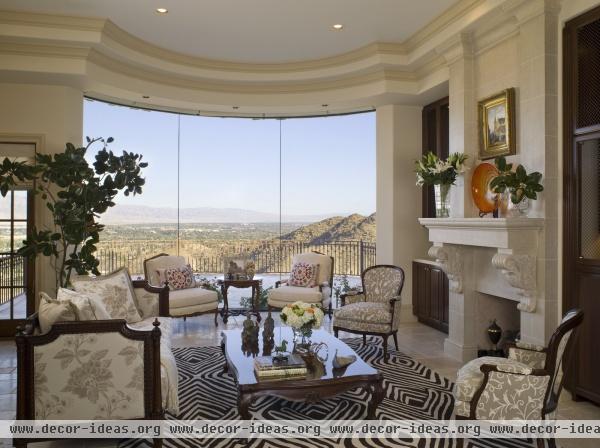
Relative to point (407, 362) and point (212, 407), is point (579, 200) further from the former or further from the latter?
point (212, 407)

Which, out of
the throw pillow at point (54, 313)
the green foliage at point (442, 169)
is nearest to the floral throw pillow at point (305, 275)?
the green foliage at point (442, 169)

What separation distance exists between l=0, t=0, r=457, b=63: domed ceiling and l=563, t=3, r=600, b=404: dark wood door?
1.50 meters

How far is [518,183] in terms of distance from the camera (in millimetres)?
3867

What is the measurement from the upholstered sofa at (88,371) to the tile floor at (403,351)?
1.21 ft

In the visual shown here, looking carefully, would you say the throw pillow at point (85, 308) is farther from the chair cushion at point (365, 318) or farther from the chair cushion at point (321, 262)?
the chair cushion at point (321, 262)

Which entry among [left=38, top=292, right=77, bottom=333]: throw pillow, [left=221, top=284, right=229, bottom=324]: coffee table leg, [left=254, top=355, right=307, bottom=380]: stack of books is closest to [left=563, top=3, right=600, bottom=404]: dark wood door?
[left=254, top=355, right=307, bottom=380]: stack of books

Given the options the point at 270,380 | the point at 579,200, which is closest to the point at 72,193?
the point at 270,380

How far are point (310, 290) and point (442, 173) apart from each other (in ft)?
8.29

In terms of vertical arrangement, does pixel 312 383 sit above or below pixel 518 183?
below

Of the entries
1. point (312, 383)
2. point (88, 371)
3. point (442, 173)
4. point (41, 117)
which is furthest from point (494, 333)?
point (41, 117)

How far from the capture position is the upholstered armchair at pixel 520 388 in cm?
278

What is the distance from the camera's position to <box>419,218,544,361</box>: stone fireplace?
3.93 m

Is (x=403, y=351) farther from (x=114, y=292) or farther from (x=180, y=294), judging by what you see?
(x=114, y=292)

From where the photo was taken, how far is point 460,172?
4781mm
